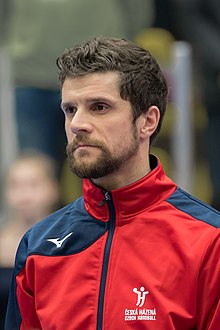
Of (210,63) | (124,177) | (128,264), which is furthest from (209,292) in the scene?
(210,63)

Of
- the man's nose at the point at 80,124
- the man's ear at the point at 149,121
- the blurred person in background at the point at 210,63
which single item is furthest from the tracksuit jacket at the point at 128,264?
the blurred person in background at the point at 210,63

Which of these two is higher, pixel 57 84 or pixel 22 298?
pixel 57 84

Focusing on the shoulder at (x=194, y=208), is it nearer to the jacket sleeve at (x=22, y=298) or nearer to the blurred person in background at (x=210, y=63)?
the jacket sleeve at (x=22, y=298)

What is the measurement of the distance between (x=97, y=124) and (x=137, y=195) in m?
0.29

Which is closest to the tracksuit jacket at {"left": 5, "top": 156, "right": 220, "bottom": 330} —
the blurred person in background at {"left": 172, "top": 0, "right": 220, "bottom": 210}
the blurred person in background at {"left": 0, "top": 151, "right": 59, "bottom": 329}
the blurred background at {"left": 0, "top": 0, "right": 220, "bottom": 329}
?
the blurred person in background at {"left": 0, "top": 151, "right": 59, "bottom": 329}

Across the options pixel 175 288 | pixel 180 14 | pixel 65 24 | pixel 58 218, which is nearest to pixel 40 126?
pixel 65 24

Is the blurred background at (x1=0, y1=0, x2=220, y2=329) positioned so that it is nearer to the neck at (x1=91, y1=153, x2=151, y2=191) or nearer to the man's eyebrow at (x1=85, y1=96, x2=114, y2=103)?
the neck at (x1=91, y1=153, x2=151, y2=191)

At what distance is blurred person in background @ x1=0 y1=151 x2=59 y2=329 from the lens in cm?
694

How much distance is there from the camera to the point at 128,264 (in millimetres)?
4008

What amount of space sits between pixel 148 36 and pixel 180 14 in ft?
0.95

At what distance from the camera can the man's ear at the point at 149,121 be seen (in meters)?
4.13

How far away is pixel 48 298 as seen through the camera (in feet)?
13.4

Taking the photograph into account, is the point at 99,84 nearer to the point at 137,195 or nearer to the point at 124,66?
the point at 124,66

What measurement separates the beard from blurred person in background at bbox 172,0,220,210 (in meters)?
3.55
